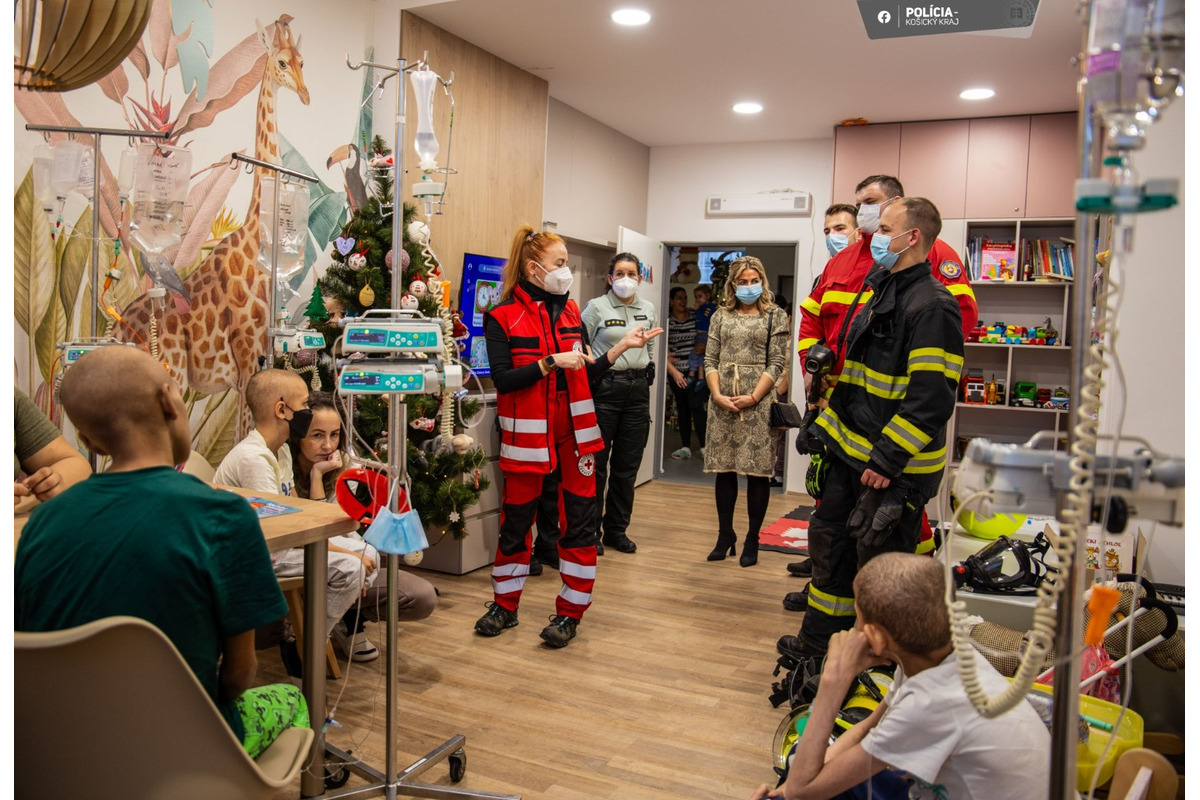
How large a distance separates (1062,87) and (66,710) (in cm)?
572

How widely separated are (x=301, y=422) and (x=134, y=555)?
167cm

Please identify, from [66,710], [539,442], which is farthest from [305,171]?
[66,710]

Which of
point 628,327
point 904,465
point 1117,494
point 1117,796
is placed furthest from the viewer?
point 628,327

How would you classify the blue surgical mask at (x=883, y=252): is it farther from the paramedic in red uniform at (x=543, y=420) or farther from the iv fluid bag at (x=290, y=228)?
the iv fluid bag at (x=290, y=228)

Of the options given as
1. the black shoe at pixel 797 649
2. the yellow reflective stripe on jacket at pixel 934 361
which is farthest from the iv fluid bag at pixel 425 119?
the black shoe at pixel 797 649

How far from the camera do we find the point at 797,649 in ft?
10.1

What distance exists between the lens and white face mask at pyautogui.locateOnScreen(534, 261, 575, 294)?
3.41m

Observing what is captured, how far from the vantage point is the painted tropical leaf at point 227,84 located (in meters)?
3.47

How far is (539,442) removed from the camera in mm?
3373

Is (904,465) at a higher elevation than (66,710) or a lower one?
higher

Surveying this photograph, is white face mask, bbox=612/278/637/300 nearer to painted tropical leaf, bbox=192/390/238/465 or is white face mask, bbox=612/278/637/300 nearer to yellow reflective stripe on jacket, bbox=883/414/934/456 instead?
painted tropical leaf, bbox=192/390/238/465

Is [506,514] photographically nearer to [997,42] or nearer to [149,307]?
[149,307]

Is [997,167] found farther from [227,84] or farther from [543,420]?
[227,84]

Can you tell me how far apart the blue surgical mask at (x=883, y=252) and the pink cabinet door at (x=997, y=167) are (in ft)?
12.0
